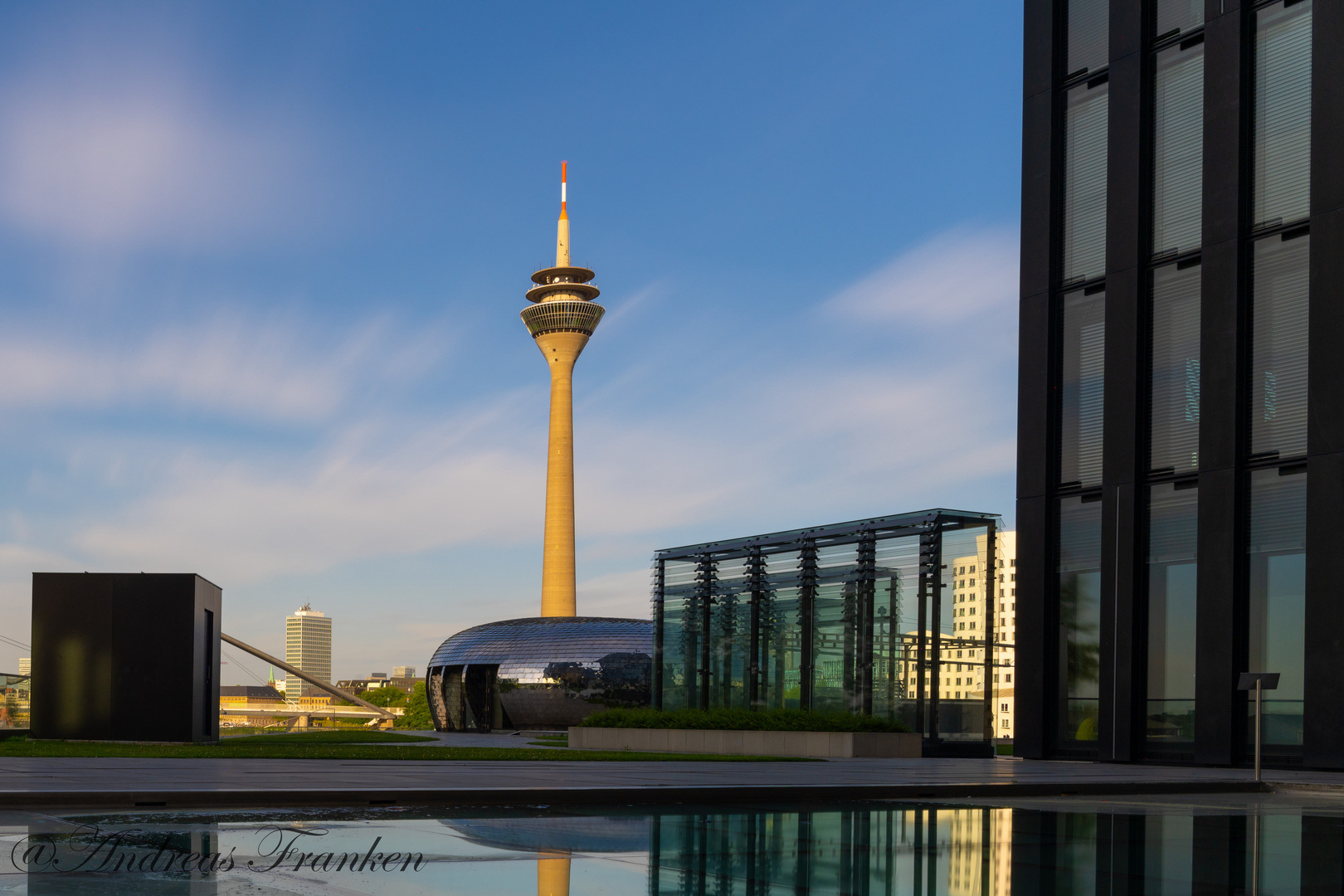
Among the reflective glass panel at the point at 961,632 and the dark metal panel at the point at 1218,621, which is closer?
the dark metal panel at the point at 1218,621

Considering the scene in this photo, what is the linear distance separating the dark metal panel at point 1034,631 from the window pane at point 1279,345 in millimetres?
5230

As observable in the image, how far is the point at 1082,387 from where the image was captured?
28750mm

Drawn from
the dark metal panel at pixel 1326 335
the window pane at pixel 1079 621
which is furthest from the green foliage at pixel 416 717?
the dark metal panel at pixel 1326 335

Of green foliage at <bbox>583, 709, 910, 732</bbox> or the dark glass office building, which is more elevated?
the dark glass office building

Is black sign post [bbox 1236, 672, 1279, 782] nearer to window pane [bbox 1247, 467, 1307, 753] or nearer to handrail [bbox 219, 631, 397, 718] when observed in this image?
window pane [bbox 1247, 467, 1307, 753]

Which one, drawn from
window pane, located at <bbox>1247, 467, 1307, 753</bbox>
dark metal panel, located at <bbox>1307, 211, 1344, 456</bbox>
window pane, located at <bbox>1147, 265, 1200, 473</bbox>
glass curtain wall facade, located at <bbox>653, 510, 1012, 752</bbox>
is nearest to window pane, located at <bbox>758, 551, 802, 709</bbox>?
glass curtain wall facade, located at <bbox>653, 510, 1012, 752</bbox>

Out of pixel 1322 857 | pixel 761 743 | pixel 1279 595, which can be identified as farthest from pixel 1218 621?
pixel 1322 857

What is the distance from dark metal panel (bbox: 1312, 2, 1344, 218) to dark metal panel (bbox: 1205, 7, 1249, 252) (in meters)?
1.60

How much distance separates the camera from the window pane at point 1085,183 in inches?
1139

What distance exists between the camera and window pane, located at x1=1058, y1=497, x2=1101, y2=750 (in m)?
27.4

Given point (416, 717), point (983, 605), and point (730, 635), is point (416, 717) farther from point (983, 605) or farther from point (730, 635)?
point (983, 605)

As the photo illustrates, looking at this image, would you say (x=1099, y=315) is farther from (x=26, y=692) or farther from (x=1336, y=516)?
(x=26, y=692)

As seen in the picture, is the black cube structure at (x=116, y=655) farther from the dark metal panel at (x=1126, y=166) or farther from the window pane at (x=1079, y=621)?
the dark metal panel at (x=1126, y=166)

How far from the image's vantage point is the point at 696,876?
23.7 ft
